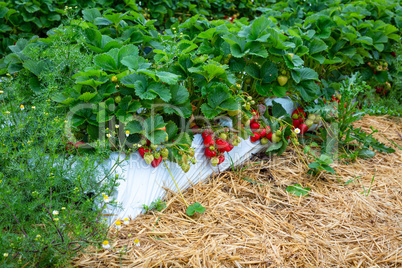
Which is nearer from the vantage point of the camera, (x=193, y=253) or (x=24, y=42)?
(x=193, y=253)

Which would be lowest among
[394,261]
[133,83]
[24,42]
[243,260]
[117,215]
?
[394,261]

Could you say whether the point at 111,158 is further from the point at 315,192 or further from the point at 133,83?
the point at 315,192

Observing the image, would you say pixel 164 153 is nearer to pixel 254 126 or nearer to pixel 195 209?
pixel 195 209

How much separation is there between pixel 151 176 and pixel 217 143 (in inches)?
16.0

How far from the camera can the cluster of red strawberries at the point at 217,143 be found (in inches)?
68.6

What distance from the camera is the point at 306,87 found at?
1956mm

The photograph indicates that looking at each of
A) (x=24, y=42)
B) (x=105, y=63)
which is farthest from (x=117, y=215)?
(x=24, y=42)

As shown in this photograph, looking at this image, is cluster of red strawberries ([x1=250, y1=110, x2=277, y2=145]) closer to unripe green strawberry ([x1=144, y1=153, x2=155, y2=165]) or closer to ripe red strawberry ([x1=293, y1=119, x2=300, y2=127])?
ripe red strawberry ([x1=293, y1=119, x2=300, y2=127])

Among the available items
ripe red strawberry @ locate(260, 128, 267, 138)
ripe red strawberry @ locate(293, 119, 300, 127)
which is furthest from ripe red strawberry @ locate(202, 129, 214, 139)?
ripe red strawberry @ locate(293, 119, 300, 127)

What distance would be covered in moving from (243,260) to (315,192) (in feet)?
2.32

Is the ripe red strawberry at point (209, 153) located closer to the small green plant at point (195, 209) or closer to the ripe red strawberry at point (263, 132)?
the small green plant at point (195, 209)

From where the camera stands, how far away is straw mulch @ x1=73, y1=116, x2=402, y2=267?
52.6 inches

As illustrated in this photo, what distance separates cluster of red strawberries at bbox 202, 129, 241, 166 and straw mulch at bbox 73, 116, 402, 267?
0.48 feet

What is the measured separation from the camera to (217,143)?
1.76 meters
